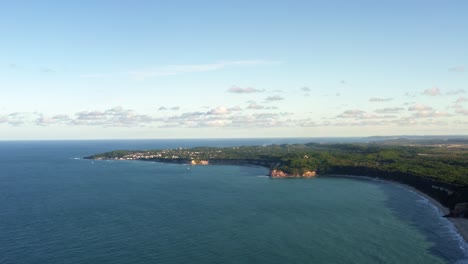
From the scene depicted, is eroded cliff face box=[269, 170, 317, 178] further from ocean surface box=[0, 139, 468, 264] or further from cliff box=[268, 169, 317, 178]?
ocean surface box=[0, 139, 468, 264]

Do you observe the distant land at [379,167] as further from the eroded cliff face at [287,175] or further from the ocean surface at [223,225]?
the ocean surface at [223,225]

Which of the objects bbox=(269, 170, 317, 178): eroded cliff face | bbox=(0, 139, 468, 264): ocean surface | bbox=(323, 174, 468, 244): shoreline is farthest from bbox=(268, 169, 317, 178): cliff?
bbox=(323, 174, 468, 244): shoreline

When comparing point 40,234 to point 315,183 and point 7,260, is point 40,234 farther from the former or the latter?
point 315,183

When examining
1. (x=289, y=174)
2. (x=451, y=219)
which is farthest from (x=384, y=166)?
(x=451, y=219)

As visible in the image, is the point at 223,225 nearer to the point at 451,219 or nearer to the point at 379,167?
the point at 451,219

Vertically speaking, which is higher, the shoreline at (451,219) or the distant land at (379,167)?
the distant land at (379,167)

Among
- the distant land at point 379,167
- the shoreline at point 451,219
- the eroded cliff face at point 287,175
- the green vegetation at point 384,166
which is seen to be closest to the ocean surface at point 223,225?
the shoreline at point 451,219

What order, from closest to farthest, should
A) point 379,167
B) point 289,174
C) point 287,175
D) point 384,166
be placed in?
point 379,167 < point 384,166 < point 287,175 < point 289,174

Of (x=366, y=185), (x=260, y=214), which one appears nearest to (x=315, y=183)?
(x=366, y=185)
